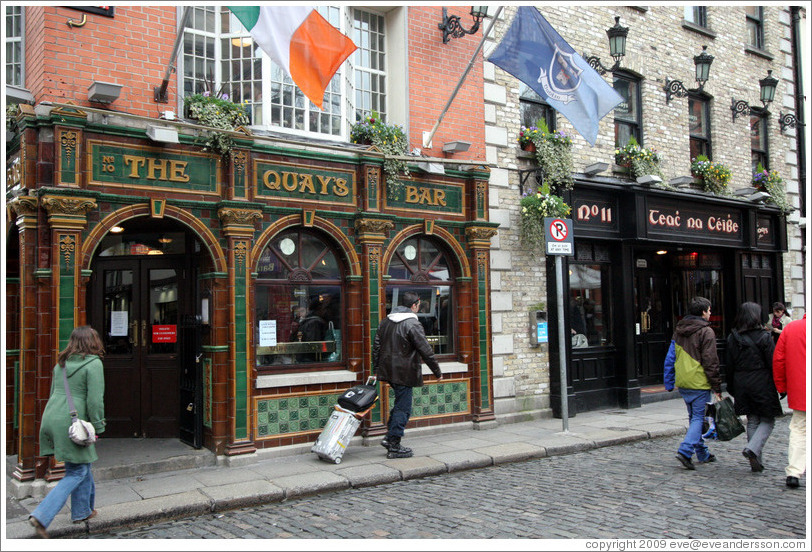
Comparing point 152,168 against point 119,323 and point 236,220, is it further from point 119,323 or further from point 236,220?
point 119,323

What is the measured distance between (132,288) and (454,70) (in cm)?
627

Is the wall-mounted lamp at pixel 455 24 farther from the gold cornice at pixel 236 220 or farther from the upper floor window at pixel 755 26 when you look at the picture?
the upper floor window at pixel 755 26

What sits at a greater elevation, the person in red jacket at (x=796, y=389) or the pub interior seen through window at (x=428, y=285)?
the pub interior seen through window at (x=428, y=285)

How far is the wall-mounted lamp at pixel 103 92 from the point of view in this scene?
7770 mm

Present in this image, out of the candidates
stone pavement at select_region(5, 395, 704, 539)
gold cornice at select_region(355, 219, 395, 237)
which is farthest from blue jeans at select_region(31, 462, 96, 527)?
gold cornice at select_region(355, 219, 395, 237)

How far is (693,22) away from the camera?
15719 millimetres

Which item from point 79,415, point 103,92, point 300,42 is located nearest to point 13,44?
point 103,92

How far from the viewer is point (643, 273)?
15039 mm

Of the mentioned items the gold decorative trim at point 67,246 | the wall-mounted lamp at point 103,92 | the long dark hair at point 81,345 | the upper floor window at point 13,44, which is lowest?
the long dark hair at point 81,345

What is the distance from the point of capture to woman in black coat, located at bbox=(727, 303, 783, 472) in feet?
25.2

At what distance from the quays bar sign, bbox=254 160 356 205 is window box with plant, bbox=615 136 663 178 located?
6.40 metres

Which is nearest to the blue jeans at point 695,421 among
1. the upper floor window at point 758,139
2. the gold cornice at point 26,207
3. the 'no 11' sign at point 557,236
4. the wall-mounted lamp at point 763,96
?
the 'no 11' sign at point 557,236

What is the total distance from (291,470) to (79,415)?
2866 millimetres

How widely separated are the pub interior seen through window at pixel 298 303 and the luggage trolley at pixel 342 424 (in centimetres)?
122
